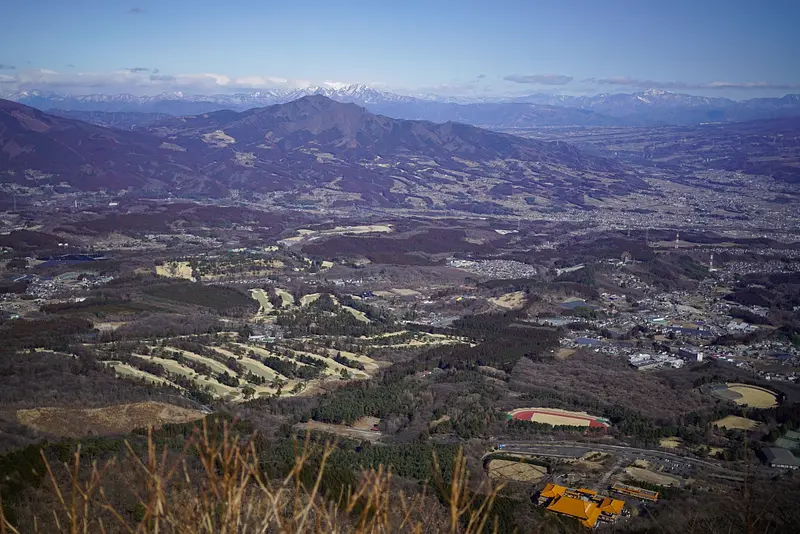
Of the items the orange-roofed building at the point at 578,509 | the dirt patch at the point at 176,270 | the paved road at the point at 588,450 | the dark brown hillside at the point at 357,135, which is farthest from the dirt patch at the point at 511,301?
the dark brown hillside at the point at 357,135

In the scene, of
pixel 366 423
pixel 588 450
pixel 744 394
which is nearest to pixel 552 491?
pixel 588 450

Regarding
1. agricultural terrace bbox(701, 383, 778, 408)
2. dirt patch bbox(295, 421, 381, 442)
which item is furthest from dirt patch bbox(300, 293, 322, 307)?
agricultural terrace bbox(701, 383, 778, 408)

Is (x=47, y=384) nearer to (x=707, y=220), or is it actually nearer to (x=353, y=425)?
(x=353, y=425)

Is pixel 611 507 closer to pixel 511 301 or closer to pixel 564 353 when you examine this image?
pixel 564 353

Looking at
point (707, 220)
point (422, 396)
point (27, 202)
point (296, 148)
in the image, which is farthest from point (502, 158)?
point (422, 396)

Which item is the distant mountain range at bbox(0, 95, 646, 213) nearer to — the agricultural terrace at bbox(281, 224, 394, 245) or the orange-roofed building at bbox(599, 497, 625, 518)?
the agricultural terrace at bbox(281, 224, 394, 245)

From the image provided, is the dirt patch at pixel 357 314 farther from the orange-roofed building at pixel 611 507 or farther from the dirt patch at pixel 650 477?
the orange-roofed building at pixel 611 507
